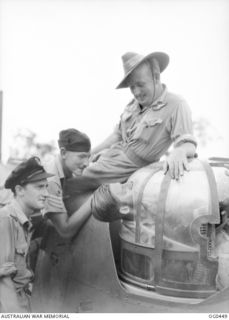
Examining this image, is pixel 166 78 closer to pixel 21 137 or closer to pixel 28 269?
pixel 21 137

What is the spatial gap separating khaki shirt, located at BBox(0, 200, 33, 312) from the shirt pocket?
3.11 ft

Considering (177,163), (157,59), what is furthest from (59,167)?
(157,59)

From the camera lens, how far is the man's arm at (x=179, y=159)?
103 inches

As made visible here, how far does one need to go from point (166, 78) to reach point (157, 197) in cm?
83

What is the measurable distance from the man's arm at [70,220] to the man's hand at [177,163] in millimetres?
589

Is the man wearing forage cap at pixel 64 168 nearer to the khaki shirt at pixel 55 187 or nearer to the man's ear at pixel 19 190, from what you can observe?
the khaki shirt at pixel 55 187

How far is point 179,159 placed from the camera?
2.65 meters

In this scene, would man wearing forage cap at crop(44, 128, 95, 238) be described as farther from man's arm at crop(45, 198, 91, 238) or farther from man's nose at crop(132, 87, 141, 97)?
man's nose at crop(132, 87, 141, 97)

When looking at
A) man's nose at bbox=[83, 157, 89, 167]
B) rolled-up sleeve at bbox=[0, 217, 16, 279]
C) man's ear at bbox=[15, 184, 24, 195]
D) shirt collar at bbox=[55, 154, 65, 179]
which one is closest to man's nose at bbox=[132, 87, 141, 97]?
man's nose at bbox=[83, 157, 89, 167]

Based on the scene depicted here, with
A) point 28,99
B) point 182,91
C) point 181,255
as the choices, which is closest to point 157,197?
point 181,255

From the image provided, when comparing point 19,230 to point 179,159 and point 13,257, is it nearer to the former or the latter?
point 13,257

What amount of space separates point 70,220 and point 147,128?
79 cm

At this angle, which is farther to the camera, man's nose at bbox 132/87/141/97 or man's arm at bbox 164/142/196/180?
man's nose at bbox 132/87/141/97

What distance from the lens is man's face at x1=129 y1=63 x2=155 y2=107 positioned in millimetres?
2807
